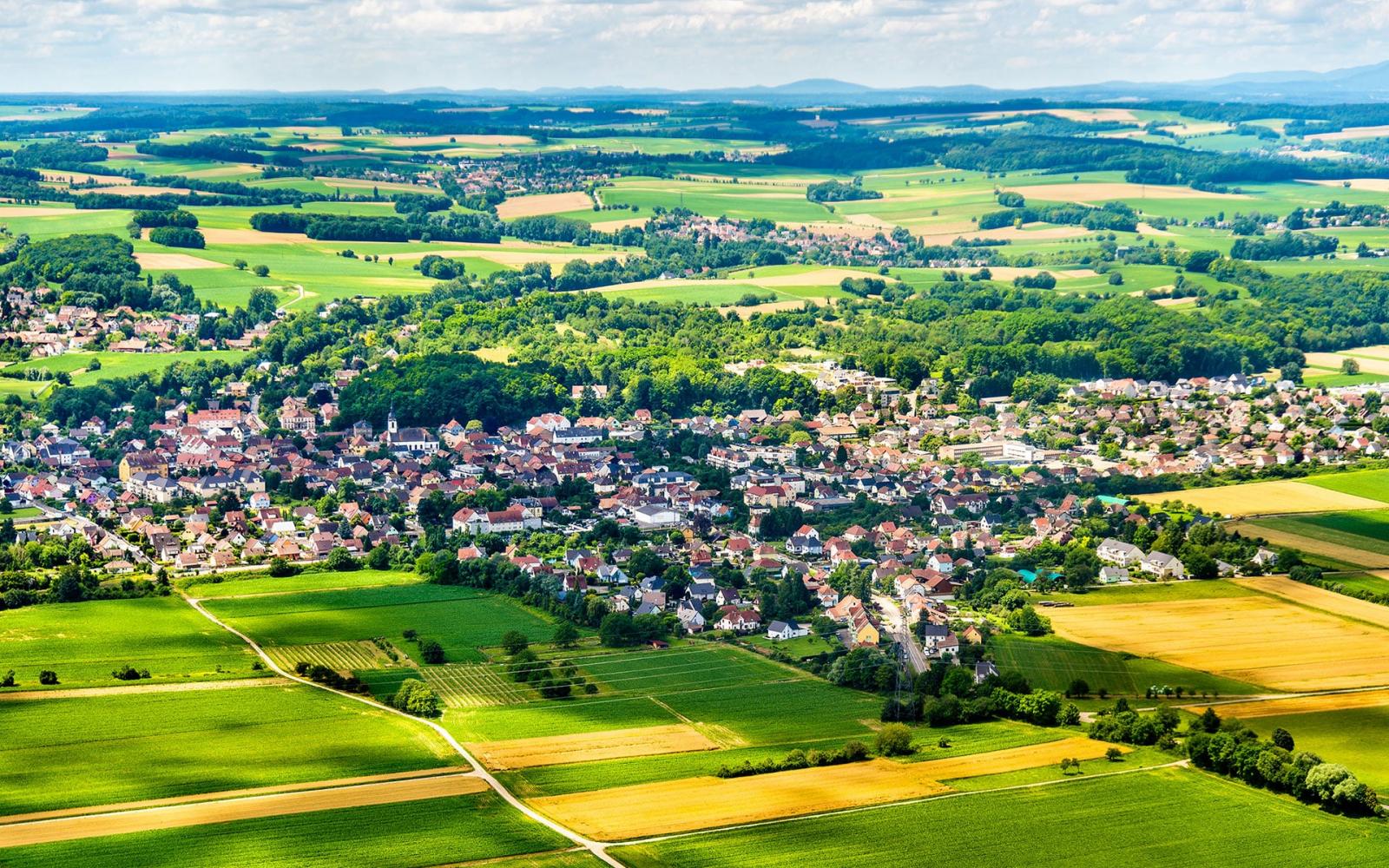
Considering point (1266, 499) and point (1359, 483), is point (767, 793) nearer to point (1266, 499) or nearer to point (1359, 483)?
point (1266, 499)

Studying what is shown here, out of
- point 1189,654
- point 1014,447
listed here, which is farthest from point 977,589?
point 1014,447

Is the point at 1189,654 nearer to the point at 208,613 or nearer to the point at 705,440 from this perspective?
the point at 208,613

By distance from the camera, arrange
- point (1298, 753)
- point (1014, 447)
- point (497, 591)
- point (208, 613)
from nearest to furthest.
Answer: point (1298, 753), point (208, 613), point (497, 591), point (1014, 447)

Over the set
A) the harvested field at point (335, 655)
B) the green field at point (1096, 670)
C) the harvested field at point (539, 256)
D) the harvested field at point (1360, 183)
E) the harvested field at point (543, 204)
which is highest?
the harvested field at point (1360, 183)

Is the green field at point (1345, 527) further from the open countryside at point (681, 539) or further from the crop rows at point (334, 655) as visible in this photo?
the crop rows at point (334, 655)

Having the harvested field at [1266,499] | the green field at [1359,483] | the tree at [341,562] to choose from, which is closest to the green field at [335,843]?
the tree at [341,562]

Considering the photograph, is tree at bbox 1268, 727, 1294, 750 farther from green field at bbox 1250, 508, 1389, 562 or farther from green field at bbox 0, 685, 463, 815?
green field at bbox 1250, 508, 1389, 562

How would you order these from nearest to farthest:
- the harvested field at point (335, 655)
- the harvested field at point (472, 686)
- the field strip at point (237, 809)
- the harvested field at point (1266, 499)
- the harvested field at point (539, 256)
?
1. the field strip at point (237, 809)
2. the harvested field at point (472, 686)
3. the harvested field at point (335, 655)
4. the harvested field at point (1266, 499)
5. the harvested field at point (539, 256)
